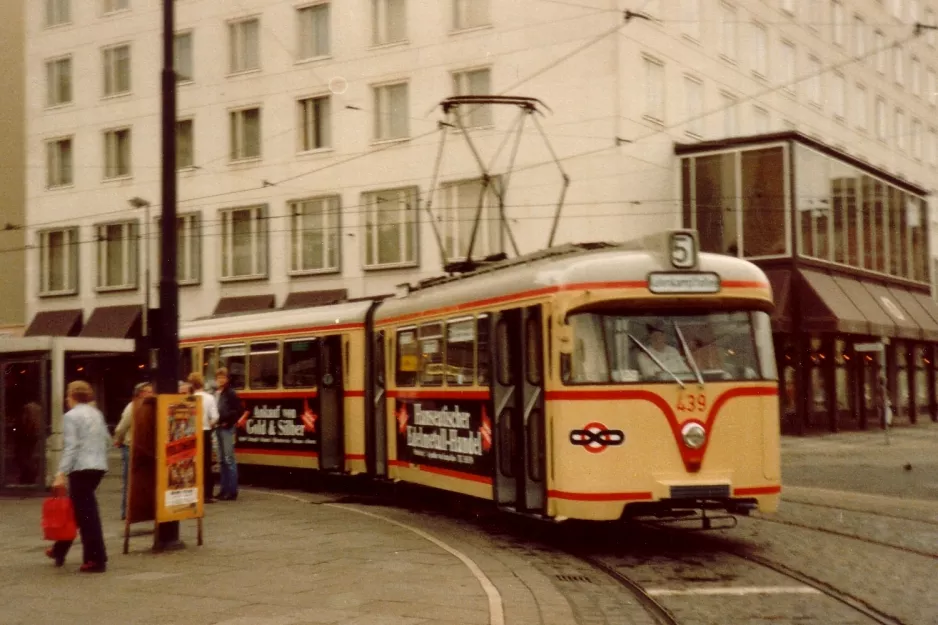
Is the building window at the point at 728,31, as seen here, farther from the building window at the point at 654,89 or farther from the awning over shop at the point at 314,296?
the awning over shop at the point at 314,296

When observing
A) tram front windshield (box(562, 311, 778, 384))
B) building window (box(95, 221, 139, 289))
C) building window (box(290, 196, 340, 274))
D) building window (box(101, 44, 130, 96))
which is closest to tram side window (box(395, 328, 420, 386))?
tram front windshield (box(562, 311, 778, 384))

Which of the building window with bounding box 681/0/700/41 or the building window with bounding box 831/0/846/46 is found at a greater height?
the building window with bounding box 831/0/846/46

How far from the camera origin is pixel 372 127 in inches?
1483

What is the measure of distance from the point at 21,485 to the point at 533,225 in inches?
727

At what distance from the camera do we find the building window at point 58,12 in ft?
147

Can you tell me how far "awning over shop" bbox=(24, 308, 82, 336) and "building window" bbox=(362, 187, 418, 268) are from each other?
1253 centimetres

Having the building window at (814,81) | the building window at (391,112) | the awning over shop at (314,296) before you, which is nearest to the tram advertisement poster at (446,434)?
the awning over shop at (314,296)

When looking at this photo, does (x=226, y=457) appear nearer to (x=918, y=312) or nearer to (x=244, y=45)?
(x=244, y=45)

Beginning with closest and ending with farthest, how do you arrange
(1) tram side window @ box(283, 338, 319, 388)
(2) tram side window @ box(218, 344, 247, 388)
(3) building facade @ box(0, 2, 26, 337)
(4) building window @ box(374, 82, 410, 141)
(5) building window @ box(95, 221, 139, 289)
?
(1) tram side window @ box(283, 338, 319, 388) → (2) tram side window @ box(218, 344, 247, 388) → (4) building window @ box(374, 82, 410, 141) → (5) building window @ box(95, 221, 139, 289) → (3) building facade @ box(0, 2, 26, 337)

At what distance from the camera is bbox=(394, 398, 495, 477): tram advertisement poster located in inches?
535

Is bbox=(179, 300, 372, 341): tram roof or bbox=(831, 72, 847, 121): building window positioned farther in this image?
bbox=(831, 72, 847, 121): building window

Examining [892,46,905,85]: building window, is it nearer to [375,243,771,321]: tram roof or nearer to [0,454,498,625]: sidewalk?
[375,243,771,321]: tram roof

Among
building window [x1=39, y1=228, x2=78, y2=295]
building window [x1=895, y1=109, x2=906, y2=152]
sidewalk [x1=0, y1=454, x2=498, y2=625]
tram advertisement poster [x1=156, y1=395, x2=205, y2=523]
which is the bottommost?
sidewalk [x1=0, y1=454, x2=498, y2=625]

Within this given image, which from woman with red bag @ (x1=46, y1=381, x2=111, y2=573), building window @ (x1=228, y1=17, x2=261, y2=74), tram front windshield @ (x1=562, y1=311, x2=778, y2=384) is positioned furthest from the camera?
building window @ (x1=228, y1=17, x2=261, y2=74)
